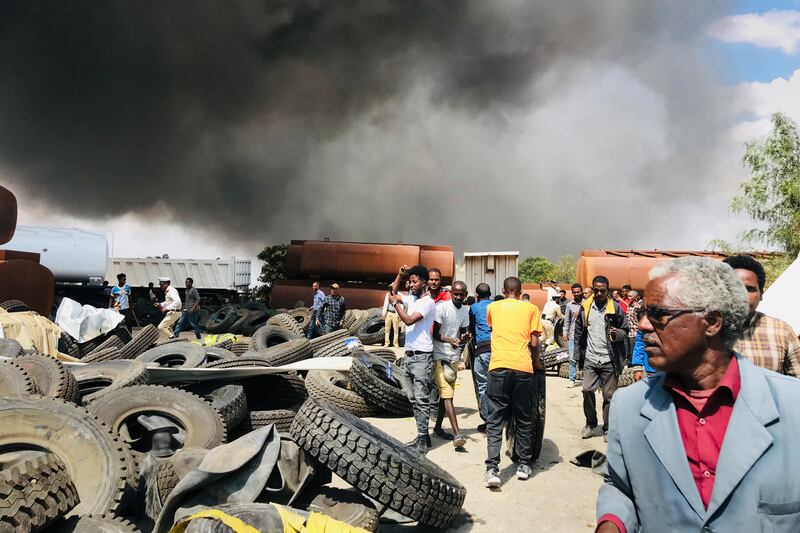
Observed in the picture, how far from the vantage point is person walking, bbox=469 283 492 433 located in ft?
Result: 25.9

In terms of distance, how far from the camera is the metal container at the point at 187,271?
29.6 meters

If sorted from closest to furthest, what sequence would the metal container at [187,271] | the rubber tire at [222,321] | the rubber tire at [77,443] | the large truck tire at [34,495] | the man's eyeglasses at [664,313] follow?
the man's eyeglasses at [664,313] < the large truck tire at [34,495] < the rubber tire at [77,443] < the rubber tire at [222,321] < the metal container at [187,271]

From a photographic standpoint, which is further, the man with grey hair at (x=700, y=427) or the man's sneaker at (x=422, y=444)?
the man's sneaker at (x=422, y=444)

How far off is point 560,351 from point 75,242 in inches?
801

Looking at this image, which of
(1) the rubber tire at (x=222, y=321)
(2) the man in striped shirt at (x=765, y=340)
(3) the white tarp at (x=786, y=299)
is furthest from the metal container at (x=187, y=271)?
(2) the man in striped shirt at (x=765, y=340)

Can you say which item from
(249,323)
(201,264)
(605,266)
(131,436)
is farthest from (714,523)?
(201,264)

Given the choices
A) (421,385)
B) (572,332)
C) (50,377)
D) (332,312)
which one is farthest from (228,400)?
(332,312)

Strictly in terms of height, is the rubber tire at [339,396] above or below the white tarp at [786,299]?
below

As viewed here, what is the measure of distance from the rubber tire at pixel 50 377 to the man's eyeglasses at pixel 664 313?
19.2 feet

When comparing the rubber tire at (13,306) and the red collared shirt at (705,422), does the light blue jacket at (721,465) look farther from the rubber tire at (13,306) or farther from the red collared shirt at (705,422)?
the rubber tire at (13,306)

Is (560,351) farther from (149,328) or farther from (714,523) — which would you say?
(714,523)

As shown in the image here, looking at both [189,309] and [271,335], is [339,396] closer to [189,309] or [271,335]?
[271,335]

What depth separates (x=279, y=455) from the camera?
428 centimetres

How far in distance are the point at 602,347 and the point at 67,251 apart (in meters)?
23.2
